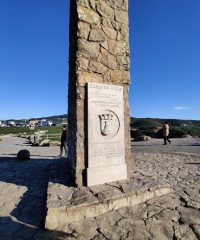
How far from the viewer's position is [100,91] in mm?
5305

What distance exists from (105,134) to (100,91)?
0.99m

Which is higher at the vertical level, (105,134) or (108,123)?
(108,123)

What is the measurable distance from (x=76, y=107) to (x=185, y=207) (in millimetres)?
2969

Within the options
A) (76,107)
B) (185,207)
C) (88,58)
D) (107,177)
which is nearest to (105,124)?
(76,107)

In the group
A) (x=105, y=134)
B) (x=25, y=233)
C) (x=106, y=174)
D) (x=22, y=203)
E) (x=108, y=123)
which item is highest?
(x=108, y=123)

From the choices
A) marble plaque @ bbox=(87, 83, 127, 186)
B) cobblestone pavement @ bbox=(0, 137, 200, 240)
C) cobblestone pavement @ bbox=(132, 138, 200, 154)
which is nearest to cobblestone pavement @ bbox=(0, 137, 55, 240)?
cobblestone pavement @ bbox=(0, 137, 200, 240)

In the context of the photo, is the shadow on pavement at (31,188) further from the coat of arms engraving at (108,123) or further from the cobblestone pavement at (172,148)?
the cobblestone pavement at (172,148)

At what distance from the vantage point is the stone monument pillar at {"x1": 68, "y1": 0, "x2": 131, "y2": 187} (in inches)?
201

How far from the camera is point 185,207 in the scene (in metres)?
4.41

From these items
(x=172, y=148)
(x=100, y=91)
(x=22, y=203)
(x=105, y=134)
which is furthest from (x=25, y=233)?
(x=172, y=148)

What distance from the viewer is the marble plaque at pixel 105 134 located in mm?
5133

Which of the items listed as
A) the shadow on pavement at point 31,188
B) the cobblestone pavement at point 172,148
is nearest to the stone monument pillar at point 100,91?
the shadow on pavement at point 31,188

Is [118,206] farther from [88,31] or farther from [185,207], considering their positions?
[88,31]

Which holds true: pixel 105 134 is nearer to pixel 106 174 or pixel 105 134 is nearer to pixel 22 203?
pixel 106 174
